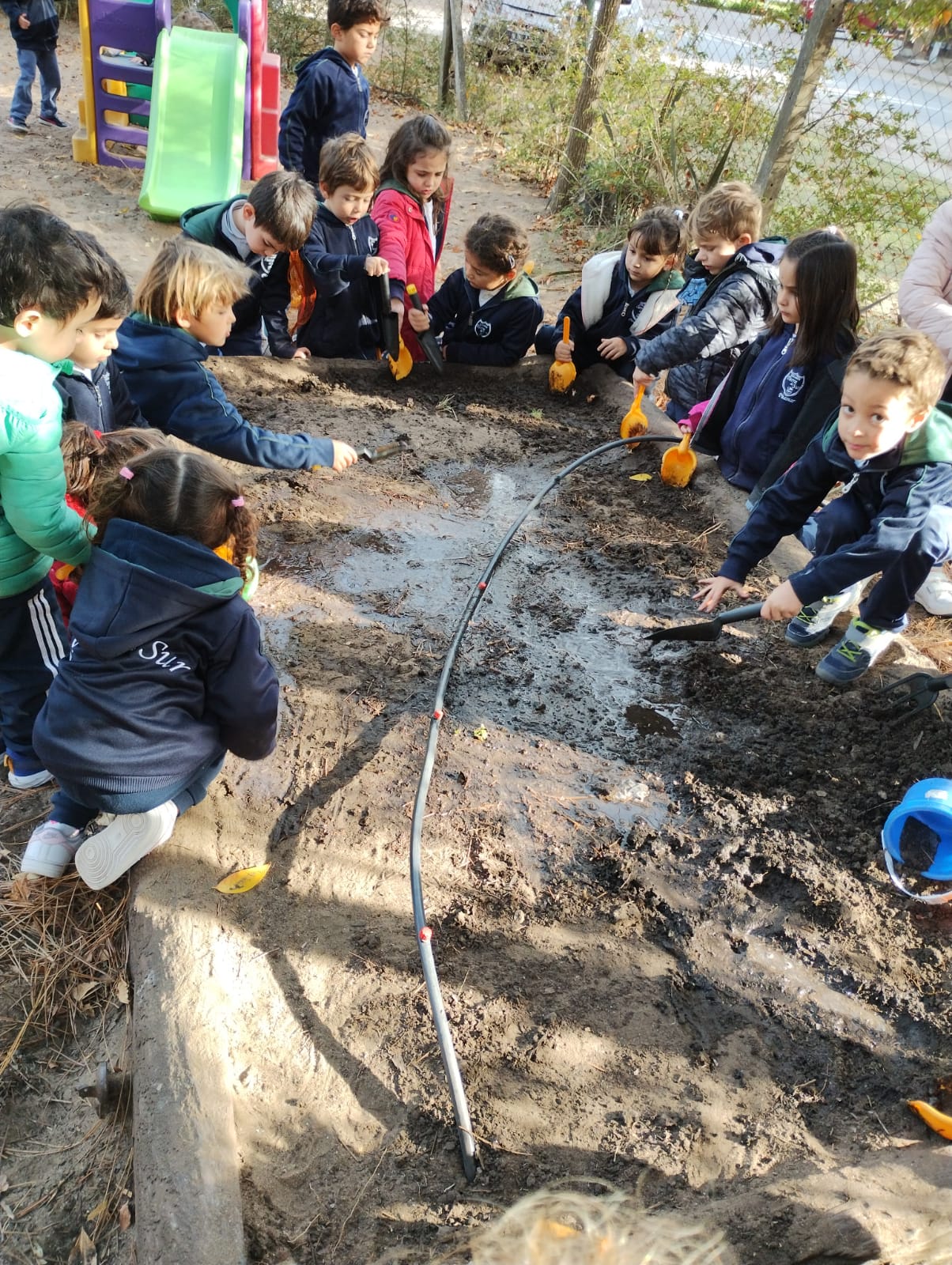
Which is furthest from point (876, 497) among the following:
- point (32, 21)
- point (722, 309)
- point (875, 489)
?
point (32, 21)

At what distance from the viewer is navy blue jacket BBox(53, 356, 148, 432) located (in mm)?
2541

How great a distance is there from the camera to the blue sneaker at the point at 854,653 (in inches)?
118

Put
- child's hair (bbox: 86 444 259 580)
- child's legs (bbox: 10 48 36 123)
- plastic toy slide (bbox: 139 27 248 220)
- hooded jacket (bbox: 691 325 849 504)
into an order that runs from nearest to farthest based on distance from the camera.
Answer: child's hair (bbox: 86 444 259 580)
hooded jacket (bbox: 691 325 849 504)
plastic toy slide (bbox: 139 27 248 220)
child's legs (bbox: 10 48 36 123)

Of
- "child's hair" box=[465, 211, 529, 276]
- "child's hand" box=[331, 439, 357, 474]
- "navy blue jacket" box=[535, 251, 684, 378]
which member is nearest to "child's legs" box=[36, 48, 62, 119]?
"child's hair" box=[465, 211, 529, 276]

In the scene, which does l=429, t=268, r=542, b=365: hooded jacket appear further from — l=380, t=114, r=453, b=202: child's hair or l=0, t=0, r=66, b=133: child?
l=0, t=0, r=66, b=133: child

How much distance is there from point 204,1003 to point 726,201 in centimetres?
362

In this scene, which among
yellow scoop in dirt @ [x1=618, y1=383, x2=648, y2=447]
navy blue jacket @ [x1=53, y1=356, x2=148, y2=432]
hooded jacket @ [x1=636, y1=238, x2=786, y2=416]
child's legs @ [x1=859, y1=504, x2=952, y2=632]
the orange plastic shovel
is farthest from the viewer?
yellow scoop in dirt @ [x1=618, y1=383, x2=648, y2=447]

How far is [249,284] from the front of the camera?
14.1 feet

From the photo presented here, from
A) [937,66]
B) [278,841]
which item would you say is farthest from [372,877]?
[937,66]

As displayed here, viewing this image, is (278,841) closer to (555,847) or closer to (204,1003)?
(204,1003)

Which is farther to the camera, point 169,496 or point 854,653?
point 854,653

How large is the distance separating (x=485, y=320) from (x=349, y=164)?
106 cm

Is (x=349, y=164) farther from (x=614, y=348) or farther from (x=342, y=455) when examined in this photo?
(x=342, y=455)

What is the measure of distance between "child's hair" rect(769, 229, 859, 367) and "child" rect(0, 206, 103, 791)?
2441 mm
